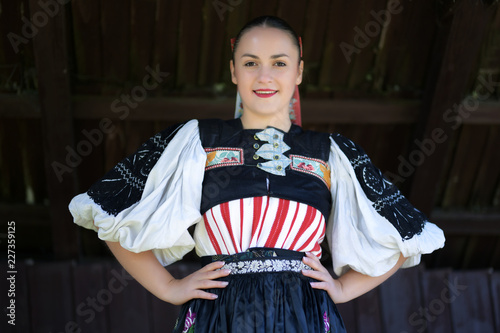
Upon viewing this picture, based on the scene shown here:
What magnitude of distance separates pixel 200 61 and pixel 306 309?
1.98 meters

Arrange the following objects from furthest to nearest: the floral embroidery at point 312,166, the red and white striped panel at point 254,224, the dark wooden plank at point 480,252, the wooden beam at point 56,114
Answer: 1. the dark wooden plank at point 480,252
2. the wooden beam at point 56,114
3. the floral embroidery at point 312,166
4. the red and white striped panel at point 254,224

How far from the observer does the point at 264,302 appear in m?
1.73

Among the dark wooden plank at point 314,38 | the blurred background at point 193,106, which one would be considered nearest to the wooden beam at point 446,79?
the blurred background at point 193,106

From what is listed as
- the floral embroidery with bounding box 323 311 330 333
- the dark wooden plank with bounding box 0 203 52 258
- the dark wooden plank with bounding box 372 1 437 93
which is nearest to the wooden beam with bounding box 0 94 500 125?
the dark wooden plank with bounding box 372 1 437 93

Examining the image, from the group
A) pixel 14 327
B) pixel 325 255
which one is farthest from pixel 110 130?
pixel 325 255

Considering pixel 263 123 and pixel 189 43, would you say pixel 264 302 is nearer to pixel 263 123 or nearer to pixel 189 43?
pixel 263 123

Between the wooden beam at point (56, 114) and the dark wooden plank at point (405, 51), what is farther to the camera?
the dark wooden plank at point (405, 51)

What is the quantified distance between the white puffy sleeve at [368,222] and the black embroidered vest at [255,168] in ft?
0.15

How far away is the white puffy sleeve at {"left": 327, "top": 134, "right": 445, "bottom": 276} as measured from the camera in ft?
6.18

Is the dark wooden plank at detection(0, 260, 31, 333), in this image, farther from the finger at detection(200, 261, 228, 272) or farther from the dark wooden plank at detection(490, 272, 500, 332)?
the dark wooden plank at detection(490, 272, 500, 332)

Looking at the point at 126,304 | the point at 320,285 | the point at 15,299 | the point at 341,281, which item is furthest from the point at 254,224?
the point at 15,299

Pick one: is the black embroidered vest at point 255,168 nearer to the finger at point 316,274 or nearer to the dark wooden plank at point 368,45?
the finger at point 316,274

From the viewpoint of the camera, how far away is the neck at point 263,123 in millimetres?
1996

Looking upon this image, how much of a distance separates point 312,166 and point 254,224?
0.27 m
